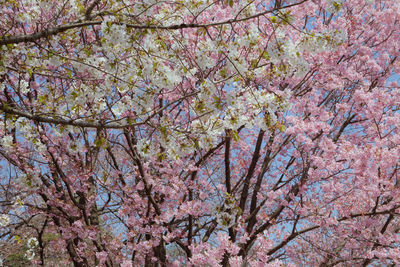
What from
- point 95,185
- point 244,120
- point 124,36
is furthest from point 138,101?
point 95,185

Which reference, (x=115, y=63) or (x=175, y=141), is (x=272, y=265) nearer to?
(x=175, y=141)

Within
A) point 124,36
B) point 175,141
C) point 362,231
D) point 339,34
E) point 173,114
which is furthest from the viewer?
point 173,114

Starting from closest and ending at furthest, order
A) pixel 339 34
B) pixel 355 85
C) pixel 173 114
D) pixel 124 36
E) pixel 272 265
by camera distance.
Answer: pixel 124 36, pixel 339 34, pixel 272 265, pixel 355 85, pixel 173 114

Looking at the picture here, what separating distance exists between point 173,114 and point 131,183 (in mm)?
1917

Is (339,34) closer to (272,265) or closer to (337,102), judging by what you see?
(272,265)

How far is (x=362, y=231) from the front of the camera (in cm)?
671

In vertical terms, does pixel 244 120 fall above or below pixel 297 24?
below

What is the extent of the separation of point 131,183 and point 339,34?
20.2 ft

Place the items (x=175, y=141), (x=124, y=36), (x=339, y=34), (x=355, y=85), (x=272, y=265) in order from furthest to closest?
1. (x=355, y=85)
2. (x=272, y=265)
3. (x=175, y=141)
4. (x=339, y=34)
5. (x=124, y=36)

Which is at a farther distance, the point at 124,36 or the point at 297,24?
the point at 297,24

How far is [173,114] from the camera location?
8.02 metres

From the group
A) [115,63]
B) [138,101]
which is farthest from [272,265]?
[115,63]

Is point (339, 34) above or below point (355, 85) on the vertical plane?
below

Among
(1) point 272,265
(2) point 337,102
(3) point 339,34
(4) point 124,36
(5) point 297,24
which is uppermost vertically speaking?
(5) point 297,24
